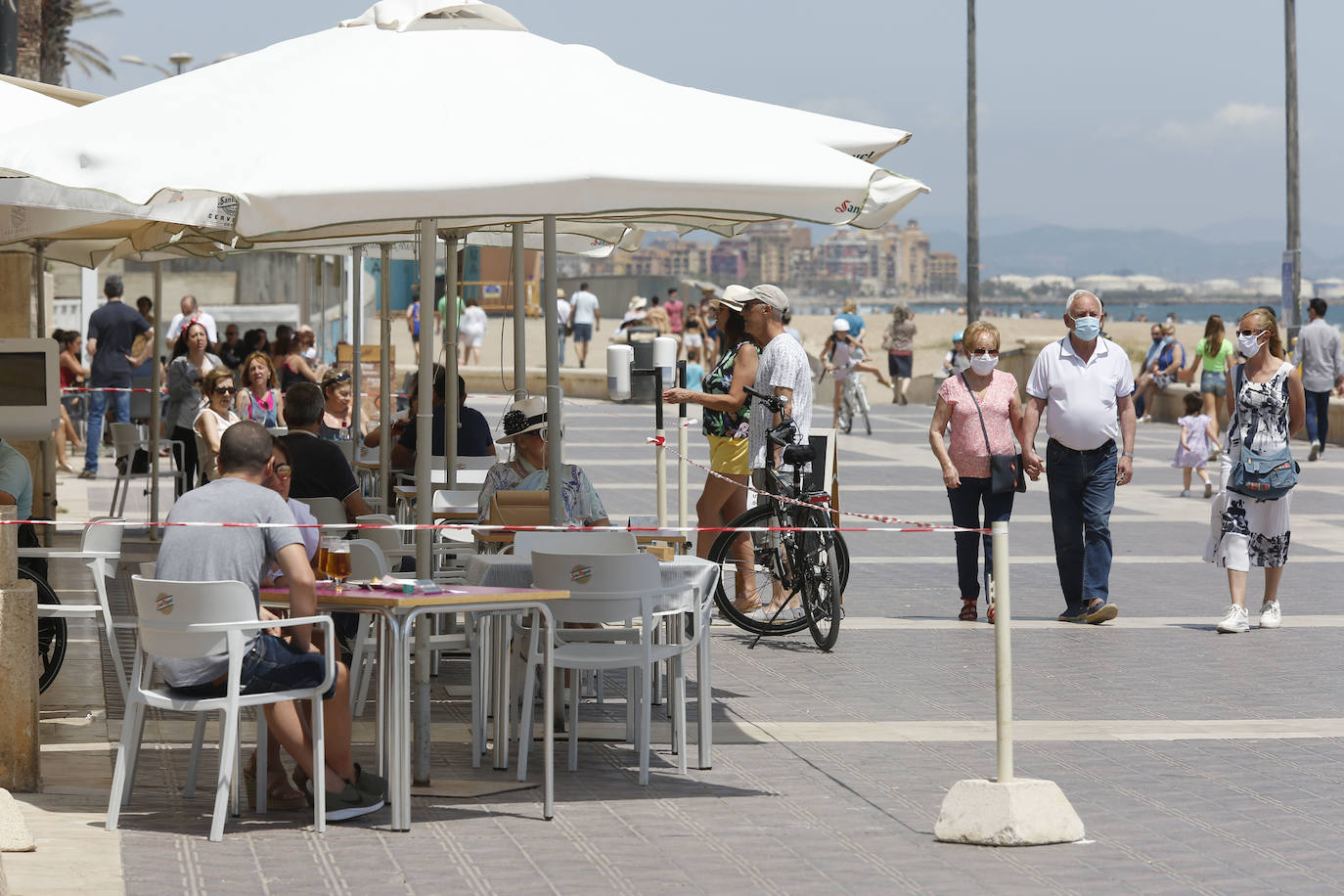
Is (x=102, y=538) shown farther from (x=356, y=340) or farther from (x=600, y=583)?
(x=356, y=340)

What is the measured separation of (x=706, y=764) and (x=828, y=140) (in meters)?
2.98

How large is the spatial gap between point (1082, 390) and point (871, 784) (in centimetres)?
441

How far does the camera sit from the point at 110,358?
20.7 m

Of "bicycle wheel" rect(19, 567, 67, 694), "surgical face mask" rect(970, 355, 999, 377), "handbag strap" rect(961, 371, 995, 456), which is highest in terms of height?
"surgical face mask" rect(970, 355, 999, 377)

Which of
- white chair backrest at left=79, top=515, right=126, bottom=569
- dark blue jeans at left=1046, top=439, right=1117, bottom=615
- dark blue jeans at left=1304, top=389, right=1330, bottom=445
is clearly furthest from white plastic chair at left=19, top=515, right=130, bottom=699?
dark blue jeans at left=1304, top=389, right=1330, bottom=445

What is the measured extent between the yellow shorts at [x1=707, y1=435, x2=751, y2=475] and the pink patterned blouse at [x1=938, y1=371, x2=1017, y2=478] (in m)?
1.21

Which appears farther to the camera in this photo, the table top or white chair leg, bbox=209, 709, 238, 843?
the table top

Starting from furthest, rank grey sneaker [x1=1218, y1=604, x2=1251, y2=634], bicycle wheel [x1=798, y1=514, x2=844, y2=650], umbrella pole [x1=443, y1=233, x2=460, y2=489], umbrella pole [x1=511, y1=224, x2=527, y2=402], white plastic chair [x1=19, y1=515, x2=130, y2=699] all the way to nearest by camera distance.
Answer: grey sneaker [x1=1218, y1=604, x2=1251, y2=634] < umbrella pole [x1=443, y1=233, x2=460, y2=489] < bicycle wheel [x1=798, y1=514, x2=844, y2=650] < umbrella pole [x1=511, y1=224, x2=527, y2=402] < white plastic chair [x1=19, y1=515, x2=130, y2=699]

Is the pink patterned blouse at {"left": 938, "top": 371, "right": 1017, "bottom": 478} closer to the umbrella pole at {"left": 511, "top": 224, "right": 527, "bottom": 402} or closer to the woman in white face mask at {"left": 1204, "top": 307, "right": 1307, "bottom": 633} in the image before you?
the woman in white face mask at {"left": 1204, "top": 307, "right": 1307, "bottom": 633}

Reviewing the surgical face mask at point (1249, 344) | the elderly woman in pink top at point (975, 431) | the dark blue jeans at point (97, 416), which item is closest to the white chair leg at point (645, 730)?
the elderly woman in pink top at point (975, 431)

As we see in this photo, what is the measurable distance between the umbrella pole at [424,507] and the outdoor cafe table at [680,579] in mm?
233

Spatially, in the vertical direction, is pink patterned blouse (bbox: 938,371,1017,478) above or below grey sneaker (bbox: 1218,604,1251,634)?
above

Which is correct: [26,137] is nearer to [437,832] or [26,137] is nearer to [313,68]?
[313,68]

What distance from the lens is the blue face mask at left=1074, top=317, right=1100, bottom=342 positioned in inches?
431
